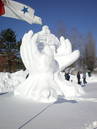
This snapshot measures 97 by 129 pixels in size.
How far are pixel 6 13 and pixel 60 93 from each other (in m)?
7.43

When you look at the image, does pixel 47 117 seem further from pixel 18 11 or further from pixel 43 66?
pixel 43 66

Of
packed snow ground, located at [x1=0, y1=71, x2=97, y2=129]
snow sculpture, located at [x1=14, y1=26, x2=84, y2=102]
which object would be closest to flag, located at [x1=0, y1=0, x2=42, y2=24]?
packed snow ground, located at [x1=0, y1=71, x2=97, y2=129]

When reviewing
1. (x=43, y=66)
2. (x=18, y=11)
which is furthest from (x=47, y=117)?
(x=43, y=66)

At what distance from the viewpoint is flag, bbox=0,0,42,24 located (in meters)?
6.38

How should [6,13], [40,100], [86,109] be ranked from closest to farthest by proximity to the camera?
[6,13], [86,109], [40,100]

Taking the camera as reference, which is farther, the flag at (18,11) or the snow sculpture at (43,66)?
the snow sculpture at (43,66)

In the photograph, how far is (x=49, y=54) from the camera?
44.8ft

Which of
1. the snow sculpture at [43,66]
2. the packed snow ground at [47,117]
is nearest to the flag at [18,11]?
the packed snow ground at [47,117]

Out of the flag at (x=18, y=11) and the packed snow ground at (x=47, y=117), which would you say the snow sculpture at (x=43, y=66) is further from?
the flag at (x=18, y=11)

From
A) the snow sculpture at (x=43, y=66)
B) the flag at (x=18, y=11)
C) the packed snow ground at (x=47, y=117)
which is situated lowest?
the packed snow ground at (x=47, y=117)

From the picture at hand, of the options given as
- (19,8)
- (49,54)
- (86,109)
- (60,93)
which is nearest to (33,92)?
(60,93)

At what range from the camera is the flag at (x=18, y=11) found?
6375 mm

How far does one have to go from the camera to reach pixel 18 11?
23.3 ft

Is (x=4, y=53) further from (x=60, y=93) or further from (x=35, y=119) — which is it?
(x=35, y=119)
